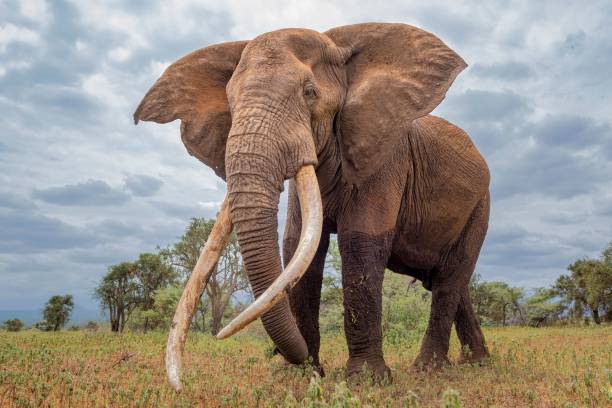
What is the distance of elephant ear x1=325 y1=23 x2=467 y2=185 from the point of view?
20.7 feet

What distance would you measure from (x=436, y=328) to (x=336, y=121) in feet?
13.9

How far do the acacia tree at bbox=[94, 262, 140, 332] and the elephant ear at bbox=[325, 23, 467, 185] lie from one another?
87.5 ft

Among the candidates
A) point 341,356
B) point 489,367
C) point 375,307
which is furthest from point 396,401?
point 341,356

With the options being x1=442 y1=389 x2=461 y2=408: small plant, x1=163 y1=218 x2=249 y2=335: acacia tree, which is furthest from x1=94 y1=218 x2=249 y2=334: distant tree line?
x1=442 y1=389 x2=461 y2=408: small plant

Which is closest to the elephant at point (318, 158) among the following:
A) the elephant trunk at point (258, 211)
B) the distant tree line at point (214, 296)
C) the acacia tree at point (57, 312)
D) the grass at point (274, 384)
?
the elephant trunk at point (258, 211)

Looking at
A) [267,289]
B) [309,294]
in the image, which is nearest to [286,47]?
[267,289]

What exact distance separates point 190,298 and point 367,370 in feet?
7.13

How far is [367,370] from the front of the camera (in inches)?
251

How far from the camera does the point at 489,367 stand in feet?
30.1

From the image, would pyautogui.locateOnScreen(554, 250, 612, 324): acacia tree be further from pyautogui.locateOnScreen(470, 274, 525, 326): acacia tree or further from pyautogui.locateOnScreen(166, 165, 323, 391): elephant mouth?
pyautogui.locateOnScreen(166, 165, 323, 391): elephant mouth

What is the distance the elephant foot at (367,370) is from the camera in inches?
251

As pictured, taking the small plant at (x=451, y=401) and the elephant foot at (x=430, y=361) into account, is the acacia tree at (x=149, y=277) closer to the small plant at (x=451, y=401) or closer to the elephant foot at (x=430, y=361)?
the elephant foot at (x=430, y=361)

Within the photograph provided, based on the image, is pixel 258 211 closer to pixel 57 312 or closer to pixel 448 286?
pixel 448 286

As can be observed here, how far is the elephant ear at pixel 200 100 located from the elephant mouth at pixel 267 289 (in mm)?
899
